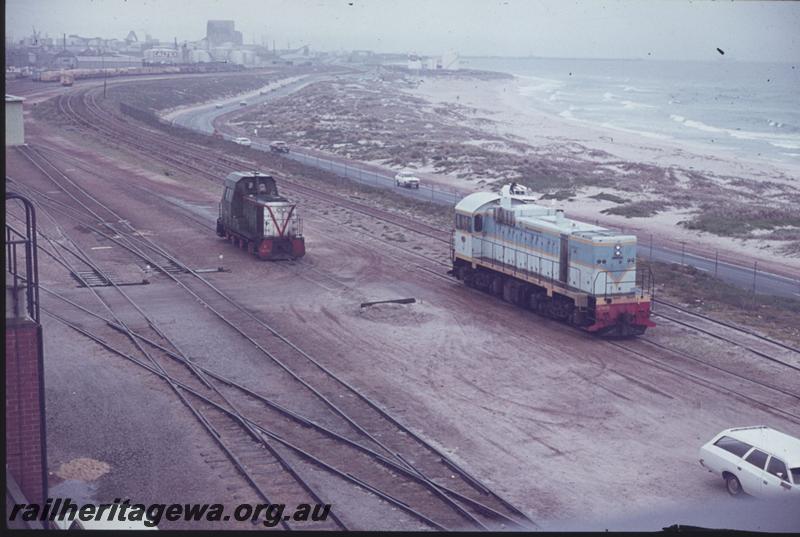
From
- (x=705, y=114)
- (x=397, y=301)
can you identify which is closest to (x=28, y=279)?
(x=397, y=301)

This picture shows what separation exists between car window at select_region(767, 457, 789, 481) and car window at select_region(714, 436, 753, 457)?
0.62 metres

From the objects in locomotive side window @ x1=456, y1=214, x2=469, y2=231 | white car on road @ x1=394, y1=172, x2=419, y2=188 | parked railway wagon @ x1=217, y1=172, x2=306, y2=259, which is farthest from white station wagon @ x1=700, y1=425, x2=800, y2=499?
white car on road @ x1=394, y1=172, x2=419, y2=188

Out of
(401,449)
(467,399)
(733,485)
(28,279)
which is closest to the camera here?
(28,279)

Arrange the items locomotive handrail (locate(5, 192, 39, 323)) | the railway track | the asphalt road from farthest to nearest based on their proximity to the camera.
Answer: the asphalt road, the railway track, locomotive handrail (locate(5, 192, 39, 323))

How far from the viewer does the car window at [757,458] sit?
15.1m

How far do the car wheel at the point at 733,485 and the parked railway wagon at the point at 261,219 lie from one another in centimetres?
2235

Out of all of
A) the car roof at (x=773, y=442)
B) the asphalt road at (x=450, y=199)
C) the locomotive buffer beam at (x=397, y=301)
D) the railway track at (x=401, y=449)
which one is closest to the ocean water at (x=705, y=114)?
the asphalt road at (x=450, y=199)

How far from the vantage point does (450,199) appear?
177ft

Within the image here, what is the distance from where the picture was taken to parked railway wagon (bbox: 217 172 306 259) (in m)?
35.0

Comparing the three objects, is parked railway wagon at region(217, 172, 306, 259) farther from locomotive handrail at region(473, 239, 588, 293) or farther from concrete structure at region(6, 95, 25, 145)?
concrete structure at region(6, 95, 25, 145)

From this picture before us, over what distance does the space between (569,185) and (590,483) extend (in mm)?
44528

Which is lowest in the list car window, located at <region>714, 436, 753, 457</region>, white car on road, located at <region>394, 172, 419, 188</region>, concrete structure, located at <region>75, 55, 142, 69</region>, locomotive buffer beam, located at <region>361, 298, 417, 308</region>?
white car on road, located at <region>394, 172, 419, 188</region>

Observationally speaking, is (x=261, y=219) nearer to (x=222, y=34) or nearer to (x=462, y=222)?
(x=462, y=222)

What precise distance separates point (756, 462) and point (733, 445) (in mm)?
690
